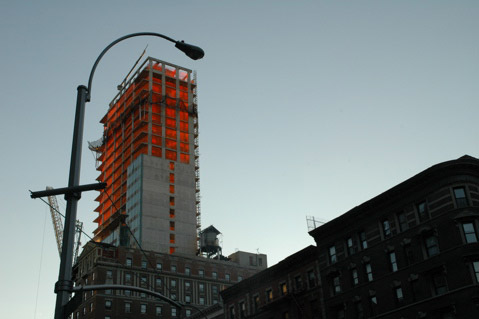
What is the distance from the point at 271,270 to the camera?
65.0 meters

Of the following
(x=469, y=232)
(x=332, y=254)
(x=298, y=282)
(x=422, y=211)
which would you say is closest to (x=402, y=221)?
(x=422, y=211)

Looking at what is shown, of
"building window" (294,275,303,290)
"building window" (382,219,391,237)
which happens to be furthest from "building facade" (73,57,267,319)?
"building window" (382,219,391,237)

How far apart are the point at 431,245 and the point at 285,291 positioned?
20.6m

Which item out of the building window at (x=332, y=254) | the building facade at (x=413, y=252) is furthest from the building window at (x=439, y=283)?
the building window at (x=332, y=254)

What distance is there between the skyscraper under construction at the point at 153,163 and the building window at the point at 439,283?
8800 cm

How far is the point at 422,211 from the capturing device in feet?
160

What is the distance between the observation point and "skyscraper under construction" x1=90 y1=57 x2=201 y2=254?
434 feet

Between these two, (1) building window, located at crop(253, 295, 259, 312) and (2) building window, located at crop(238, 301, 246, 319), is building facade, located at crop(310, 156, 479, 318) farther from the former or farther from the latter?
(2) building window, located at crop(238, 301, 246, 319)

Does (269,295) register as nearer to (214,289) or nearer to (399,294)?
(399,294)

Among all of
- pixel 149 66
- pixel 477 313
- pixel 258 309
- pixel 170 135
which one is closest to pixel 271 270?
pixel 258 309

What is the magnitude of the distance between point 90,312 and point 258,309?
51228 mm

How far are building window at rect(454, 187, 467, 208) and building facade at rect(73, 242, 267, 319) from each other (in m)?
67.0

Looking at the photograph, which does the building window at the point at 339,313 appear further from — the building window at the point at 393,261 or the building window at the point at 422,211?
the building window at the point at 422,211

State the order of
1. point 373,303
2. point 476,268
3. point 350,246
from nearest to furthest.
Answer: point 476,268 < point 373,303 < point 350,246
